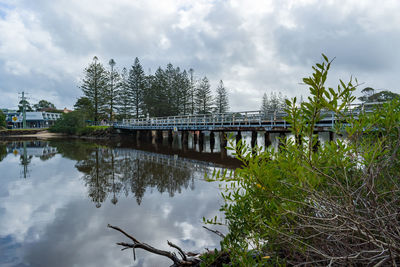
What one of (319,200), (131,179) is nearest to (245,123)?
(131,179)

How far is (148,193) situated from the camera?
8758 mm

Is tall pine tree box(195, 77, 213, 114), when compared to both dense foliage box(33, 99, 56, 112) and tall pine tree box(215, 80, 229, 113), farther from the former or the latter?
dense foliage box(33, 99, 56, 112)

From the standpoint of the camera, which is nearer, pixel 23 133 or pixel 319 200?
pixel 319 200

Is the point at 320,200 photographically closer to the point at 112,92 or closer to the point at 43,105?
the point at 112,92

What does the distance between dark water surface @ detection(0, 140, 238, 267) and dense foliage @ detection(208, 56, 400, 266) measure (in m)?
1.52

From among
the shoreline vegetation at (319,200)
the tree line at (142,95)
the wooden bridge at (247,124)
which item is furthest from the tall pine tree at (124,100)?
the shoreline vegetation at (319,200)

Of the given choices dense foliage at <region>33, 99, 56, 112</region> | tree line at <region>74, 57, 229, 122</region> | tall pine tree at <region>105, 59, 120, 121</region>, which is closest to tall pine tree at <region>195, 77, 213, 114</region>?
tree line at <region>74, 57, 229, 122</region>

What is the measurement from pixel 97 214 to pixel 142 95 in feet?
157

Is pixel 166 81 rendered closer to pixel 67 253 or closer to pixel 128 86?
pixel 128 86

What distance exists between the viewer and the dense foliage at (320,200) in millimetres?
1321

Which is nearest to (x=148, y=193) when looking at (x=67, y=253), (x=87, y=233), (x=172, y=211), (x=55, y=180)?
(x=172, y=211)

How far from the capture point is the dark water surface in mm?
4742

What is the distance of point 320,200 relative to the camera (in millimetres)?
1441

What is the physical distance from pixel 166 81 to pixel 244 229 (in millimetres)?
53745
